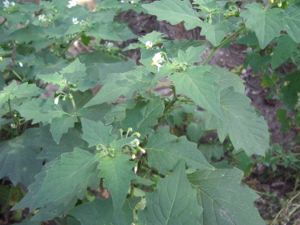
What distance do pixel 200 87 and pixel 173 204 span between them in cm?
52

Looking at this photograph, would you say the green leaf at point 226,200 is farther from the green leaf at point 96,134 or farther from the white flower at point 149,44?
the white flower at point 149,44

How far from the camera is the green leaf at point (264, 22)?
205cm

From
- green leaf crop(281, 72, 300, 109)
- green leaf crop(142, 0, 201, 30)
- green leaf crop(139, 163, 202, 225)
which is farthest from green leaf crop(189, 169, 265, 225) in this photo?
green leaf crop(281, 72, 300, 109)

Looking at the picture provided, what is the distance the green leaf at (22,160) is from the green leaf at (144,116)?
32.8 inches

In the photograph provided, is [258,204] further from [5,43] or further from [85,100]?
[5,43]

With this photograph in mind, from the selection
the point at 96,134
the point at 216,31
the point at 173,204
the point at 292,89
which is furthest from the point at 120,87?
the point at 292,89

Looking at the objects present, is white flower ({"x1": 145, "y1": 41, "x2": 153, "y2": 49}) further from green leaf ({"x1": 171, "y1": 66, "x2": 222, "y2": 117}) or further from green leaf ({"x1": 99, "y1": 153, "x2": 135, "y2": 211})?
green leaf ({"x1": 99, "y1": 153, "x2": 135, "y2": 211})

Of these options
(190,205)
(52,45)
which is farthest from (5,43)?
(190,205)

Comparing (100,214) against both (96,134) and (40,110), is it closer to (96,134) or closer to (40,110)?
(96,134)

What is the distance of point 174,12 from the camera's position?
90.0 inches

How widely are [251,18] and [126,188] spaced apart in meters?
1.04

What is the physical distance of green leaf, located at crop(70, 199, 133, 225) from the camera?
1.97m

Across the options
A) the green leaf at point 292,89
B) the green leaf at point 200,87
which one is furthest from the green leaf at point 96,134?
the green leaf at point 292,89

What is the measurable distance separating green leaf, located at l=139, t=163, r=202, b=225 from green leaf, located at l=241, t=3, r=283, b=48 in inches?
28.3
